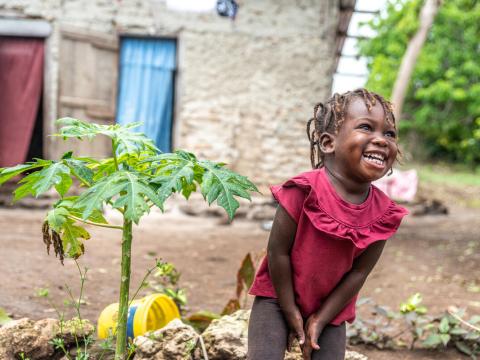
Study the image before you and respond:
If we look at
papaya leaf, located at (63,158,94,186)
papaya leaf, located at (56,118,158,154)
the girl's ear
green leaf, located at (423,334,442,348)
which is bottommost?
green leaf, located at (423,334,442,348)

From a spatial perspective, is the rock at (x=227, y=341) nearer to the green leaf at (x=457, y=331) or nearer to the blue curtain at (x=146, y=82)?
the green leaf at (x=457, y=331)

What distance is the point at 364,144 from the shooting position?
1741 millimetres

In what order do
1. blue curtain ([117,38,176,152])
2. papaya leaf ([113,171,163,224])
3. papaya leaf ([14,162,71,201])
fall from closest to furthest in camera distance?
1. papaya leaf ([113,171,163,224])
2. papaya leaf ([14,162,71,201])
3. blue curtain ([117,38,176,152])

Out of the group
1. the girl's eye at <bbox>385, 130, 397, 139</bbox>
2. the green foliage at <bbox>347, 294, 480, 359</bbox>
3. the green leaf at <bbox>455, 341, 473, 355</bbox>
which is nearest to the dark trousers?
the girl's eye at <bbox>385, 130, 397, 139</bbox>

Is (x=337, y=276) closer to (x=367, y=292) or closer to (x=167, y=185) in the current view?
(x=167, y=185)

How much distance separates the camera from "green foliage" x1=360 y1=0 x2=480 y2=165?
64.1 ft

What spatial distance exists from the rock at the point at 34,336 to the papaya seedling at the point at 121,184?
1.53ft

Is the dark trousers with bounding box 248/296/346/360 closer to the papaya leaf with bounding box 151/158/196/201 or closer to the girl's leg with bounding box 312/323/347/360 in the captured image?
the girl's leg with bounding box 312/323/347/360

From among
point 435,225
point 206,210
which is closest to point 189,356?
point 206,210

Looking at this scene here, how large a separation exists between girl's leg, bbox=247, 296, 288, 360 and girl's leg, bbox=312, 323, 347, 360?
0.12 meters

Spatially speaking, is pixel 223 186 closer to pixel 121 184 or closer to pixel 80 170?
pixel 121 184

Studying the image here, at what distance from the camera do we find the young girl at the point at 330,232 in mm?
1744

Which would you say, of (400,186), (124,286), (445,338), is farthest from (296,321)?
(400,186)

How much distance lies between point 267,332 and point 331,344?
219mm
